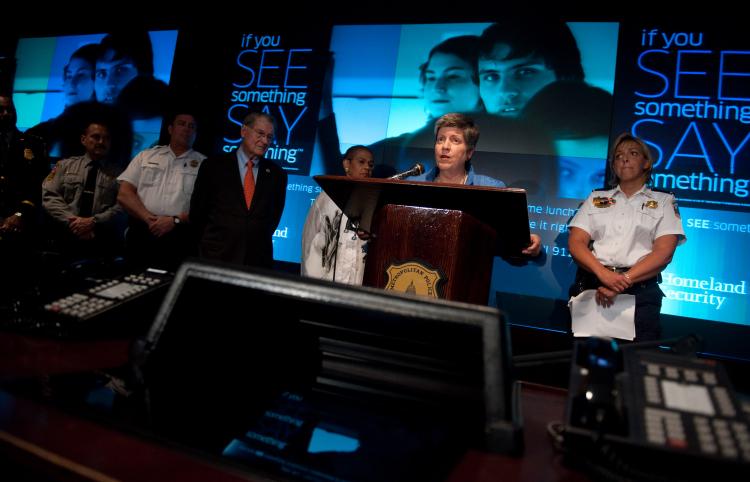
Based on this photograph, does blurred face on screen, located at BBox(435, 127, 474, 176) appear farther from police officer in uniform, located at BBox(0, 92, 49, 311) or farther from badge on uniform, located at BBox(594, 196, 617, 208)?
police officer in uniform, located at BBox(0, 92, 49, 311)

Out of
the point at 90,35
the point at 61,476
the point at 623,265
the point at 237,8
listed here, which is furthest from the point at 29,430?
the point at 90,35

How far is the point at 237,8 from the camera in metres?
5.45

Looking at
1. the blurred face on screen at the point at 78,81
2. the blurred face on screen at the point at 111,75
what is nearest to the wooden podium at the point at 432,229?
the blurred face on screen at the point at 111,75

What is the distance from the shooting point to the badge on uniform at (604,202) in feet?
Answer: 9.99

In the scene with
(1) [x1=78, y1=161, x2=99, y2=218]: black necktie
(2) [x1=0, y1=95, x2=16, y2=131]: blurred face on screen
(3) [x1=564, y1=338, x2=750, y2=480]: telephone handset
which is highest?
(2) [x1=0, y1=95, x2=16, y2=131]: blurred face on screen

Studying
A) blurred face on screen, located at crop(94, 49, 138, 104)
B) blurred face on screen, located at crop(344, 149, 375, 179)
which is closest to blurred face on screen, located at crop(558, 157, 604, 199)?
blurred face on screen, located at crop(344, 149, 375, 179)

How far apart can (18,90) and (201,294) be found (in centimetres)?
745

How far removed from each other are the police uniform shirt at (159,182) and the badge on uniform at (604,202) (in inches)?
123

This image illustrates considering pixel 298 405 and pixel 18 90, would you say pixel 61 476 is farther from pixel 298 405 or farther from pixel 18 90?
pixel 18 90

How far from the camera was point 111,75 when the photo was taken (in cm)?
596

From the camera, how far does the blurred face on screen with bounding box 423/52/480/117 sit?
15.1ft

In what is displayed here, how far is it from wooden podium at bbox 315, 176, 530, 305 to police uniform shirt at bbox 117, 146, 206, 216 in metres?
2.67

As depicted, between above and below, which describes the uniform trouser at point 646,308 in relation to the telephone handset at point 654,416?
above

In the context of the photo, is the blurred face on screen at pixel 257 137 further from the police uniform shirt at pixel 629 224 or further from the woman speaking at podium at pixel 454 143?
the police uniform shirt at pixel 629 224
